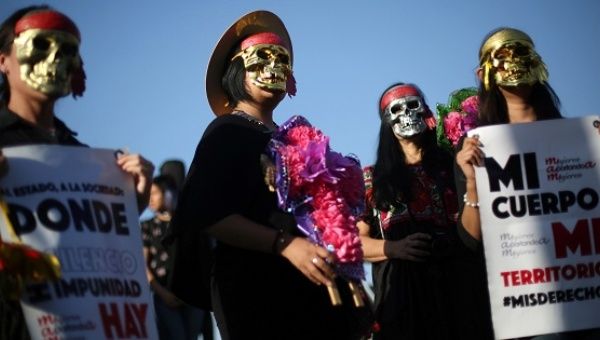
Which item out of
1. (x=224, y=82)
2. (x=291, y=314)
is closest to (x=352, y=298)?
(x=291, y=314)

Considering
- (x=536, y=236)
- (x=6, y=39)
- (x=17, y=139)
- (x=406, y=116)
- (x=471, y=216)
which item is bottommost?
(x=536, y=236)

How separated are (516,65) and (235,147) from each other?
1.80 meters

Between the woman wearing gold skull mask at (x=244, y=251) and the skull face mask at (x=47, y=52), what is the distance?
2.83ft

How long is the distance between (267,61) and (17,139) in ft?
5.32

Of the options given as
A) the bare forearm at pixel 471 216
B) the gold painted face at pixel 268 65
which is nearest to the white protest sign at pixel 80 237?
the gold painted face at pixel 268 65

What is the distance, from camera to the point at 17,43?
5.18 meters

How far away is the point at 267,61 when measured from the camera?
20.2 ft

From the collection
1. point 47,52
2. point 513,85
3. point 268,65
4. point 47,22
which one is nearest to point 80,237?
point 47,52

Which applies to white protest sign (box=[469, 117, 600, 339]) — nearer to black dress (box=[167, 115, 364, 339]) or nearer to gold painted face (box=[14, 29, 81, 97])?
black dress (box=[167, 115, 364, 339])

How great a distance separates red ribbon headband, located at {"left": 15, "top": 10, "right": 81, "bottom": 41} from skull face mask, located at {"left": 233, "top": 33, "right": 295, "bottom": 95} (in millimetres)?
1162

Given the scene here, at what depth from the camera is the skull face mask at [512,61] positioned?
6.52 metres

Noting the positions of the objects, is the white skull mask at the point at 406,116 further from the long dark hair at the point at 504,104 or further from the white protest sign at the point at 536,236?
the white protest sign at the point at 536,236

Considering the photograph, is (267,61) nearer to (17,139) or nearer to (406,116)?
(17,139)

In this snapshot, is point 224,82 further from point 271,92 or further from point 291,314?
point 291,314
